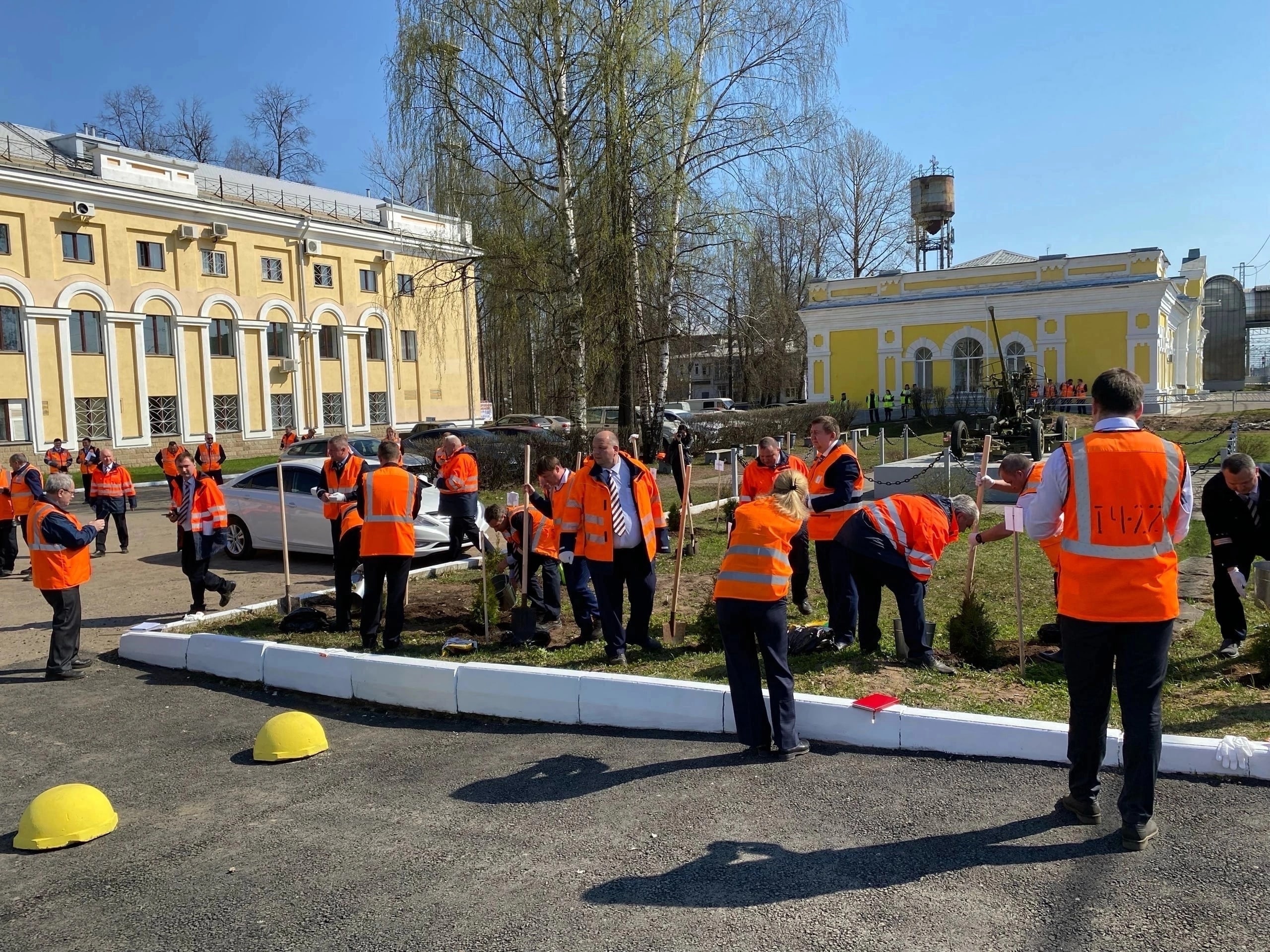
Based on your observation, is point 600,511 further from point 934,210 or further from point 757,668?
point 934,210

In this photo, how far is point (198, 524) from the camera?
9.44 metres

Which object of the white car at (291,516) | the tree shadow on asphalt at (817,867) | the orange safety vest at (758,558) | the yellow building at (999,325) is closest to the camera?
the tree shadow on asphalt at (817,867)

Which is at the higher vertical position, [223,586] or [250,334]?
[250,334]

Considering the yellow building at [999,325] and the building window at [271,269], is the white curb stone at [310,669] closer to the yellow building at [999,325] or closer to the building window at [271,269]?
the building window at [271,269]

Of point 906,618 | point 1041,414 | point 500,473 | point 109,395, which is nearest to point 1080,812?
point 906,618

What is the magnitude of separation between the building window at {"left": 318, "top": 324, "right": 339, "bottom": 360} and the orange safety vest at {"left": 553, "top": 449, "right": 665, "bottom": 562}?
34216 mm

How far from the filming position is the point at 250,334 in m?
36.6

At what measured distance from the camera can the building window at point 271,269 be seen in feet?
121

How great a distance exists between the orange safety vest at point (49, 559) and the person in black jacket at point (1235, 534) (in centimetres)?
855

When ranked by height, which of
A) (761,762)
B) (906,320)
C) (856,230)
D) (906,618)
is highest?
(856,230)

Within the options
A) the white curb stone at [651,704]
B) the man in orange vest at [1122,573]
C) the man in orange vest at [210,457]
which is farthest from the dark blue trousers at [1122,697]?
the man in orange vest at [210,457]

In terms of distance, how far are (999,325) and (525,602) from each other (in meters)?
34.2

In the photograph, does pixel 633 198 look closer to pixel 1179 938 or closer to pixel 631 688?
pixel 631 688

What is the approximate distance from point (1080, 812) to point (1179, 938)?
36.9 inches
